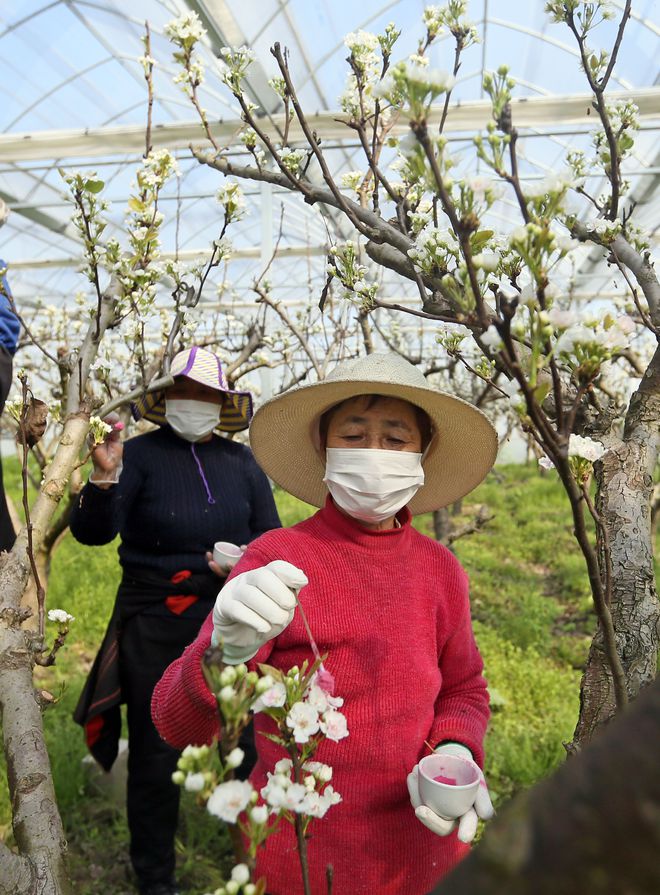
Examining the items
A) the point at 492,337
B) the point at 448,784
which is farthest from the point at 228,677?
the point at 448,784

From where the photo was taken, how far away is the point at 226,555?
2.20 m

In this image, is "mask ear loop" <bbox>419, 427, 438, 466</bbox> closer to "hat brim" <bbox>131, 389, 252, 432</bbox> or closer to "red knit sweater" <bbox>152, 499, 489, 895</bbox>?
"red knit sweater" <bbox>152, 499, 489, 895</bbox>

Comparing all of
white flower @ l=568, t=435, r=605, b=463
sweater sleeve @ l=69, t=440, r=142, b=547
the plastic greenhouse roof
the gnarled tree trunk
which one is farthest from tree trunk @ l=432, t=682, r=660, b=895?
the plastic greenhouse roof

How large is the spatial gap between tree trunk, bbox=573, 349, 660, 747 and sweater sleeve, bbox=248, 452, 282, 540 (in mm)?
1578

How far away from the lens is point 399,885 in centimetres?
137

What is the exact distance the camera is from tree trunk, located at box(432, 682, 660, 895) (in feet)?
0.84

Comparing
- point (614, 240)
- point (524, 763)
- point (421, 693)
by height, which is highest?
point (614, 240)

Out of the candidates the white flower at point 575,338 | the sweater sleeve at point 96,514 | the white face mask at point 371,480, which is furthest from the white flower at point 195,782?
the sweater sleeve at point 96,514

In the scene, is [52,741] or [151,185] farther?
[52,741]

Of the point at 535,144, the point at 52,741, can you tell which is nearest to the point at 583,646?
the point at 52,741

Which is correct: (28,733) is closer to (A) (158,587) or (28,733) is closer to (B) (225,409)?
(A) (158,587)

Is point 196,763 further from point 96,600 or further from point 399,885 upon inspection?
point 96,600

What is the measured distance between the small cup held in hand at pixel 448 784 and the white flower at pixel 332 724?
0.43 metres

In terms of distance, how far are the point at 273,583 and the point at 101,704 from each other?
1848mm
